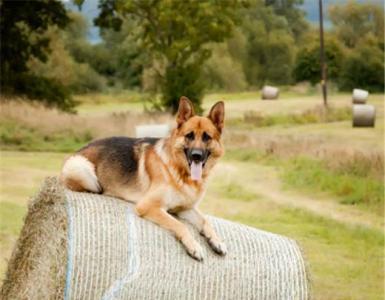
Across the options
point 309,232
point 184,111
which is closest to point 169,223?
point 184,111

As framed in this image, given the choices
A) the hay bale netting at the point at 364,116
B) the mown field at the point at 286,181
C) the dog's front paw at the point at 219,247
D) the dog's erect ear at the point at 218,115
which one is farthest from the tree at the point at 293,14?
the dog's front paw at the point at 219,247

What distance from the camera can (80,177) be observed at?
21.9 ft

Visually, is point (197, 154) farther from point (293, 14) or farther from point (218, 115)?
point (293, 14)

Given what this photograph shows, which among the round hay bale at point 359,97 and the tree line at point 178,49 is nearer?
the tree line at point 178,49

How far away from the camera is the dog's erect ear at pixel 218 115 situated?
627 centimetres

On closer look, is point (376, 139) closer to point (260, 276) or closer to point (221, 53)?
point (260, 276)

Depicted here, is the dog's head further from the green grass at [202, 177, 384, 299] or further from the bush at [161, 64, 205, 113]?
the bush at [161, 64, 205, 113]

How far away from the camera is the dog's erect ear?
6270 mm

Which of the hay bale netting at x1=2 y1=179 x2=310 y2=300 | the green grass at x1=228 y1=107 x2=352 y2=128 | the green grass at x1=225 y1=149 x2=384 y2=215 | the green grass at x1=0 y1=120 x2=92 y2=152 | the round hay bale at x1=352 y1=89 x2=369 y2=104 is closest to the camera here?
the hay bale netting at x1=2 y1=179 x2=310 y2=300

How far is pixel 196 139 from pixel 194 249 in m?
0.82

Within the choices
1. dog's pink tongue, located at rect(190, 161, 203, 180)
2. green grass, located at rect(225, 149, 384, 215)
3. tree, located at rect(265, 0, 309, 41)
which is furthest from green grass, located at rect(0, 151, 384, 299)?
tree, located at rect(265, 0, 309, 41)

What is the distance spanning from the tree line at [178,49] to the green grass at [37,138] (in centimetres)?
564

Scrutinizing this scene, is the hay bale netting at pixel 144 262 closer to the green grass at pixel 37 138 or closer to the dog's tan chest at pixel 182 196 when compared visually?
the dog's tan chest at pixel 182 196

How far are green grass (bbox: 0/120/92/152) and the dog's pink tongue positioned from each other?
1484 centimetres
